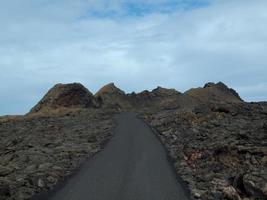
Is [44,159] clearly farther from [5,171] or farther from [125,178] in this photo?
[125,178]

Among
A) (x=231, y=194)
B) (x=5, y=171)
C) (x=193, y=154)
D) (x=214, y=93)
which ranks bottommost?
(x=231, y=194)

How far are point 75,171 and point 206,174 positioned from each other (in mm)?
6735

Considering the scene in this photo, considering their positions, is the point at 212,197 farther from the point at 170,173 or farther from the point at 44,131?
the point at 44,131

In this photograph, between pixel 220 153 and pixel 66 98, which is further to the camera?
pixel 66 98

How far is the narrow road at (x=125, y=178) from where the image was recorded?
1933 centimetres

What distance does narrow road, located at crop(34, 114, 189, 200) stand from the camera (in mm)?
19328

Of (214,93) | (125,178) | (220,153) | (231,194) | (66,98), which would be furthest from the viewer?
(214,93)

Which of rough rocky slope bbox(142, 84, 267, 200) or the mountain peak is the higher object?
the mountain peak

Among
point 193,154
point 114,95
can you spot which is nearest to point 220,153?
point 193,154

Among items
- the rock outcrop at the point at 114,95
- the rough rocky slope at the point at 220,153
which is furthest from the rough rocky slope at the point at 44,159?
the rock outcrop at the point at 114,95

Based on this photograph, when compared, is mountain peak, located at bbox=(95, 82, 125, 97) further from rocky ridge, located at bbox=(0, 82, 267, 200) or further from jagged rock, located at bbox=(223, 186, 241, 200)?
jagged rock, located at bbox=(223, 186, 241, 200)

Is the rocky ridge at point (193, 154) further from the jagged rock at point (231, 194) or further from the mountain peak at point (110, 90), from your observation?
the mountain peak at point (110, 90)

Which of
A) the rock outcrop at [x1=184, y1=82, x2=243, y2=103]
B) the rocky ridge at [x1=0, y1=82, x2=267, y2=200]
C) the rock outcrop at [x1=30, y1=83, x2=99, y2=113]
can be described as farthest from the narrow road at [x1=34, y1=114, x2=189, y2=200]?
the rock outcrop at [x1=184, y1=82, x2=243, y2=103]

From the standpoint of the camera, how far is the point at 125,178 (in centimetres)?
2288
